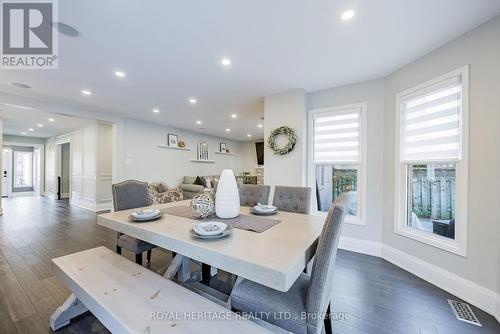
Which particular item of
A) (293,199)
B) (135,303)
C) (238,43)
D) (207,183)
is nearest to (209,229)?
(135,303)

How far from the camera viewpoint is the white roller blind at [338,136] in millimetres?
3117

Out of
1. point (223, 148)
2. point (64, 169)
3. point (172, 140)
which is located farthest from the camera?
point (223, 148)

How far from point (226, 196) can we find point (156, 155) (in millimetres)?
5090

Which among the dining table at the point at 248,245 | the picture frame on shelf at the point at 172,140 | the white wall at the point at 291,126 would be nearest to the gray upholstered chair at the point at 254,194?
the dining table at the point at 248,245

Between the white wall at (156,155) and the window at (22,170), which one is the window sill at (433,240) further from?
the window at (22,170)

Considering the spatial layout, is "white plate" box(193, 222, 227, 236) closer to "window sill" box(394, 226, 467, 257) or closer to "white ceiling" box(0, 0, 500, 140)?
"white ceiling" box(0, 0, 500, 140)

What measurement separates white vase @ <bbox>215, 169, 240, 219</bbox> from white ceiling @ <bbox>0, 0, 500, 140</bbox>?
1.37 m

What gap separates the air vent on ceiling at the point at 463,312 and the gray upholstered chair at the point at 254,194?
6.33 ft

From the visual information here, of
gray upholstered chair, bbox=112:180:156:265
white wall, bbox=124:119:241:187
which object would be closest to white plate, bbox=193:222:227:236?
gray upholstered chair, bbox=112:180:156:265

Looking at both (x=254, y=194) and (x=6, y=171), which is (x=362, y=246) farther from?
(x=6, y=171)

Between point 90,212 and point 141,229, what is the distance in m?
5.45

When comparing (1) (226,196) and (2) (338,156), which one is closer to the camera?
(1) (226,196)

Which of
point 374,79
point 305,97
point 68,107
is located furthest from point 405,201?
point 68,107

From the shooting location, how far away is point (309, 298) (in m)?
1.07
